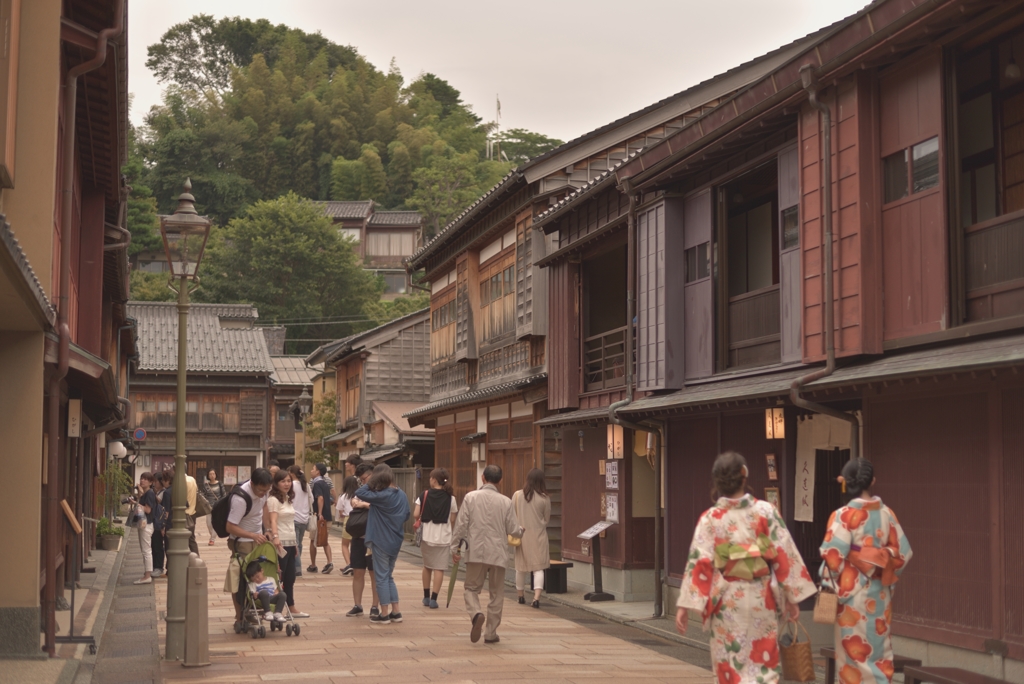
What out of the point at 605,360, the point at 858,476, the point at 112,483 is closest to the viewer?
the point at 858,476

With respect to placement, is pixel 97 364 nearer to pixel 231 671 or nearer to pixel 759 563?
pixel 231 671

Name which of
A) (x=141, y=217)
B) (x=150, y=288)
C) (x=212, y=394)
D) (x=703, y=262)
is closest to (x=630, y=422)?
(x=703, y=262)

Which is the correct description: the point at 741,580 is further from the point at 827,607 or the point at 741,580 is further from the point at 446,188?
the point at 446,188

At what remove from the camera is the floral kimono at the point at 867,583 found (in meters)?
8.30

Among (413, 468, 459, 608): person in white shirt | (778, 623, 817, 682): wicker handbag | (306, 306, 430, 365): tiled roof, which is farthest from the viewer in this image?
(306, 306, 430, 365): tiled roof

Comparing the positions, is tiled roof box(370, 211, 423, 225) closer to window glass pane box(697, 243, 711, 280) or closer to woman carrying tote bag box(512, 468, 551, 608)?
woman carrying tote bag box(512, 468, 551, 608)

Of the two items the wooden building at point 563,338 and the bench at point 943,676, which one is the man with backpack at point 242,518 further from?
the bench at point 943,676

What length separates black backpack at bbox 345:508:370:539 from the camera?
15.1 meters

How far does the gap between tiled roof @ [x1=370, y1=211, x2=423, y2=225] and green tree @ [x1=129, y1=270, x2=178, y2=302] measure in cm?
1635

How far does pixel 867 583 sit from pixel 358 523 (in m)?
8.35

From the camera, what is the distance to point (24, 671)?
33.7 ft

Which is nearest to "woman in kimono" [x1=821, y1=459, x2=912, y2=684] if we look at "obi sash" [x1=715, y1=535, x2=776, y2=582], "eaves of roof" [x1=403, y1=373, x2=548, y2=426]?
"obi sash" [x1=715, y1=535, x2=776, y2=582]

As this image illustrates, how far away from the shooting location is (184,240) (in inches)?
503

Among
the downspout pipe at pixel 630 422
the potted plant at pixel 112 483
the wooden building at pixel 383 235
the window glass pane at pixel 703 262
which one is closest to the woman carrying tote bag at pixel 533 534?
the downspout pipe at pixel 630 422
